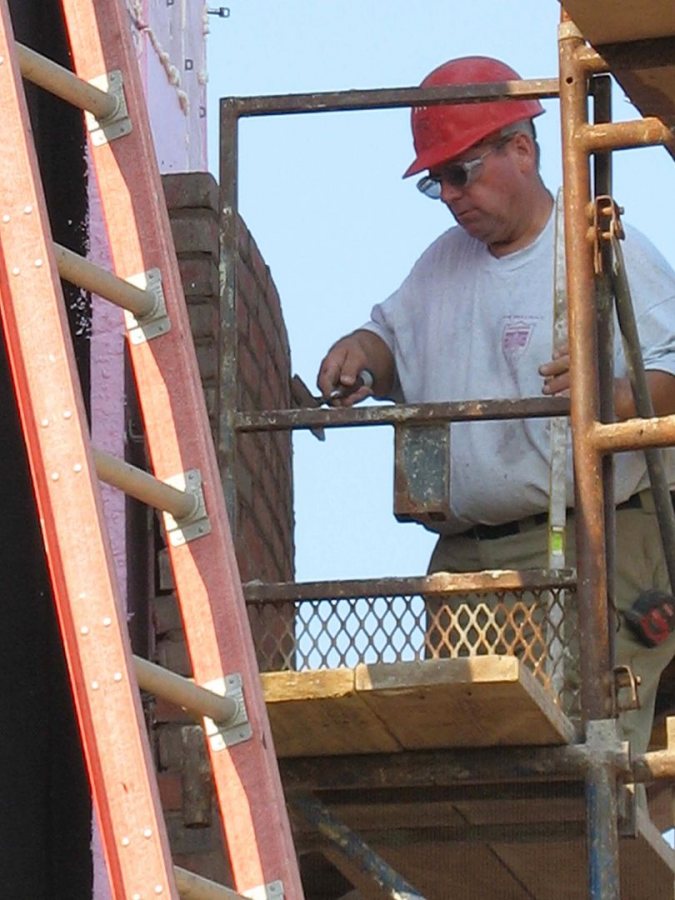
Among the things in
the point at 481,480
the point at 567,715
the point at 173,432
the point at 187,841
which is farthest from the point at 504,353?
the point at 173,432

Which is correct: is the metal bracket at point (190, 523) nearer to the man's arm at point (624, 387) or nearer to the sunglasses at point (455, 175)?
the man's arm at point (624, 387)

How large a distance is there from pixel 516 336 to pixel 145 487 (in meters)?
1.89

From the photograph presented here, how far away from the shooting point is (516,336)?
18.6 feet

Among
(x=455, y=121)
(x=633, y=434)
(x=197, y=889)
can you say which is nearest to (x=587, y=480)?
(x=633, y=434)

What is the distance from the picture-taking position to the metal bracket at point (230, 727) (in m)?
3.87

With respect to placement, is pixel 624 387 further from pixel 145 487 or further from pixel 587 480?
pixel 145 487

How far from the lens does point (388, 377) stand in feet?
19.5

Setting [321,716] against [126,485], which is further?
[321,716]

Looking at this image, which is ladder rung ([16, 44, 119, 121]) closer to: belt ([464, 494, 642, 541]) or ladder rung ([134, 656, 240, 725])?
ladder rung ([134, 656, 240, 725])

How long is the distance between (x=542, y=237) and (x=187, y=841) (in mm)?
1594

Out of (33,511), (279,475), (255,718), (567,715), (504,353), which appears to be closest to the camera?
(255,718)

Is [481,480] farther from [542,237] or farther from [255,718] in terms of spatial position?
[255,718]

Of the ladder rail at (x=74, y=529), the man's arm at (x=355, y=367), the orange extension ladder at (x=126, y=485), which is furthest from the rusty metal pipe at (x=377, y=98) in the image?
the ladder rail at (x=74, y=529)

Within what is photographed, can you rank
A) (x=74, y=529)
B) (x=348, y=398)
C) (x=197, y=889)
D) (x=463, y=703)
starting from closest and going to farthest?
(x=74, y=529) < (x=197, y=889) < (x=463, y=703) < (x=348, y=398)
